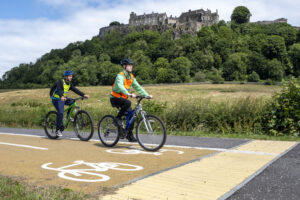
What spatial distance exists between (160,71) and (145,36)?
37884 mm

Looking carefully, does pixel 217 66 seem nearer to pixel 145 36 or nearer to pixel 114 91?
pixel 145 36

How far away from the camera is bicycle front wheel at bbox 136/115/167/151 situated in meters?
6.57

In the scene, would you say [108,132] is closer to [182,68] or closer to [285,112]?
[285,112]

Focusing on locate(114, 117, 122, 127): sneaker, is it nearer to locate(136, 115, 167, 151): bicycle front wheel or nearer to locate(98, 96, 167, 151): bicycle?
locate(98, 96, 167, 151): bicycle

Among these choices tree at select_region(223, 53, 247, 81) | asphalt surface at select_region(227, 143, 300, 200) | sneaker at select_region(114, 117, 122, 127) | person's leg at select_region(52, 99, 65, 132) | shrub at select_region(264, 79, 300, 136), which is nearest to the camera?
asphalt surface at select_region(227, 143, 300, 200)

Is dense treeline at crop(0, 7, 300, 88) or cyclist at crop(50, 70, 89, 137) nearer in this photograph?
cyclist at crop(50, 70, 89, 137)

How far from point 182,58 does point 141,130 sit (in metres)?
111

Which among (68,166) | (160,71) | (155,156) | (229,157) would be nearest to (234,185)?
(229,157)

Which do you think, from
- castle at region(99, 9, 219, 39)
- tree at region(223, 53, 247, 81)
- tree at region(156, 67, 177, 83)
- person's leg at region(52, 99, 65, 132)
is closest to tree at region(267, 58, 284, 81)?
tree at region(223, 53, 247, 81)

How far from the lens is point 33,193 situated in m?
3.70

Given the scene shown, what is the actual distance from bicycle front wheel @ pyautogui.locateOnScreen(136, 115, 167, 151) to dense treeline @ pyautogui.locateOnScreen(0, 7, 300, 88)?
307 feet

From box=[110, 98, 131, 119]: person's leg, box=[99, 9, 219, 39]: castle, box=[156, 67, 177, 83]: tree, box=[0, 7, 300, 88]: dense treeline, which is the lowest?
box=[110, 98, 131, 119]: person's leg

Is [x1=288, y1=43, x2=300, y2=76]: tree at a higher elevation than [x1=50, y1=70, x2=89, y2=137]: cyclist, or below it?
higher

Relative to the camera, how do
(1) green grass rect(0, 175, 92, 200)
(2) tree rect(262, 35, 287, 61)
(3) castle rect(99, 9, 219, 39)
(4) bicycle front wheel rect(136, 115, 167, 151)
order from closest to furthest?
(1) green grass rect(0, 175, 92, 200) < (4) bicycle front wheel rect(136, 115, 167, 151) < (2) tree rect(262, 35, 287, 61) < (3) castle rect(99, 9, 219, 39)
